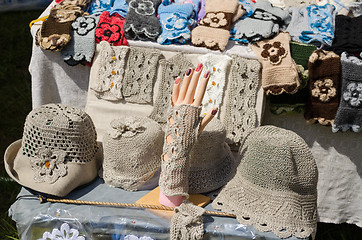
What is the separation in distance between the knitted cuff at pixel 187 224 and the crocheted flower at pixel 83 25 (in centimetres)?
131

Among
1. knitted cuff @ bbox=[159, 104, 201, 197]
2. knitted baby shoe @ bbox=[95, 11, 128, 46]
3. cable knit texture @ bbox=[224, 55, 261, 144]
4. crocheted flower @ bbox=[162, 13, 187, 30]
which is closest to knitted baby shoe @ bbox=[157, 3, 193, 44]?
crocheted flower @ bbox=[162, 13, 187, 30]

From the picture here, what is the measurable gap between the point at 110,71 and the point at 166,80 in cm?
34

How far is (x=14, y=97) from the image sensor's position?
3982mm

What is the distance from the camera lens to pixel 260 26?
2607 mm

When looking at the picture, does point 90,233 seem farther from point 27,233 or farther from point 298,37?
point 298,37

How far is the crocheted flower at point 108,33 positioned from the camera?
2650 mm

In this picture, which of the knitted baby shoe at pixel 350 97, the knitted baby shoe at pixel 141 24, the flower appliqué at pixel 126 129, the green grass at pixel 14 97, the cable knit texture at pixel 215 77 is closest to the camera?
the flower appliqué at pixel 126 129

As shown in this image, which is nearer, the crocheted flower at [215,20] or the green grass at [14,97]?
the crocheted flower at [215,20]

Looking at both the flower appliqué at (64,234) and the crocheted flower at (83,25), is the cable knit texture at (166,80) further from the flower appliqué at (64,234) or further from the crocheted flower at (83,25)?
the flower appliqué at (64,234)

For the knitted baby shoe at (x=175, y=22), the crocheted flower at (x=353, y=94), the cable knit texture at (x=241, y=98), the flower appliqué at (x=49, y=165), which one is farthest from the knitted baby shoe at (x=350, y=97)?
the flower appliqué at (x=49, y=165)

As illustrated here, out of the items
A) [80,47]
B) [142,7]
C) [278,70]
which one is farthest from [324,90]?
[80,47]

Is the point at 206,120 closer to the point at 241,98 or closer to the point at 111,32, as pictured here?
the point at 241,98

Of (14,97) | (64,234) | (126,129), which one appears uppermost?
(126,129)

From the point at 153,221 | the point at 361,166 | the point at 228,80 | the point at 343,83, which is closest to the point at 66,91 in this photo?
the point at 228,80
